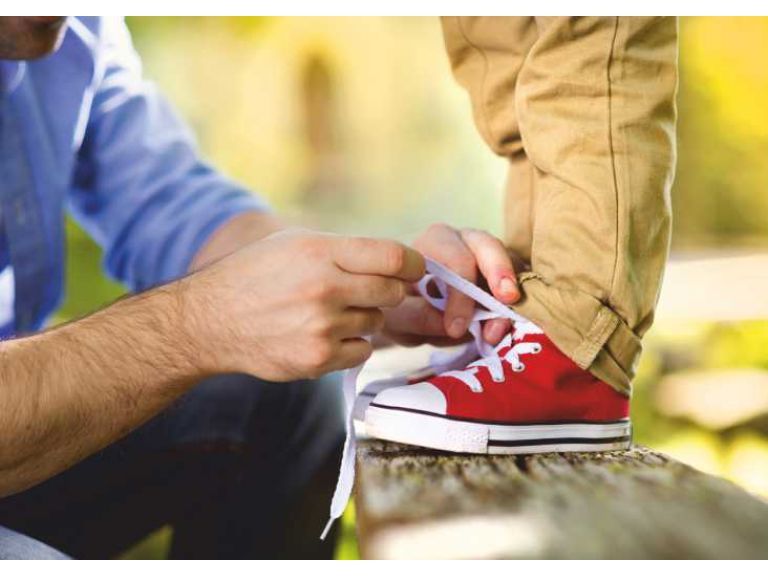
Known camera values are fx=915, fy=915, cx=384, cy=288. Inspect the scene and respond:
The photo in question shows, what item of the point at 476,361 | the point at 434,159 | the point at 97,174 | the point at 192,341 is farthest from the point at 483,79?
the point at 434,159

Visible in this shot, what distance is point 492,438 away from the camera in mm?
833

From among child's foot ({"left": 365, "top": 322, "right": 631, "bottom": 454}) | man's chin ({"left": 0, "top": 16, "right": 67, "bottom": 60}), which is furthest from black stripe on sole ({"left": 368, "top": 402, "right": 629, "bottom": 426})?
man's chin ({"left": 0, "top": 16, "right": 67, "bottom": 60})

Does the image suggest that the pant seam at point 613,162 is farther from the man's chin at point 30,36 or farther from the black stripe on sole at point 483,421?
the man's chin at point 30,36

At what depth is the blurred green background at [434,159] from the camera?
2408 millimetres

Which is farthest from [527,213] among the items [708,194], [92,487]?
[708,194]

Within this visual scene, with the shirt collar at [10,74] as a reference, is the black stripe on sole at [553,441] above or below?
below

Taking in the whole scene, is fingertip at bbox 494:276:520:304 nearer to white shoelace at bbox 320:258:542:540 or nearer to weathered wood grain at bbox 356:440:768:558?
white shoelace at bbox 320:258:542:540

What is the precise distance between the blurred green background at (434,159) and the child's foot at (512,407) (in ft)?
4.09

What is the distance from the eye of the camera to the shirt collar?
3.97 feet

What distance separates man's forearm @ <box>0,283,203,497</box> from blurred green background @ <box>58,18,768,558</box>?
122cm

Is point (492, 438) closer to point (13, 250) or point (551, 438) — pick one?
point (551, 438)

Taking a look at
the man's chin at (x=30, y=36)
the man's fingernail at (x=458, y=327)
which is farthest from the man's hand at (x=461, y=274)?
the man's chin at (x=30, y=36)

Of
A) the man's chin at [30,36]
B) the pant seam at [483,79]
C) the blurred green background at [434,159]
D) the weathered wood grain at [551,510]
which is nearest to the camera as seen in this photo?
the weathered wood grain at [551,510]
